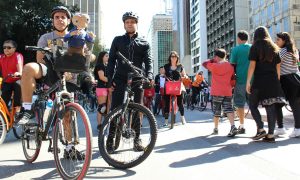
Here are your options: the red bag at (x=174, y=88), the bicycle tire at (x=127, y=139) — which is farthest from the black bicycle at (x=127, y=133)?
the red bag at (x=174, y=88)

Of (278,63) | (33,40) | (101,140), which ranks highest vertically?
(33,40)

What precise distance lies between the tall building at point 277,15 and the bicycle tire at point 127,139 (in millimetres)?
57783

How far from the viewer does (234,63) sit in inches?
306

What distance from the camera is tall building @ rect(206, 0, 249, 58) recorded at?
301 ft

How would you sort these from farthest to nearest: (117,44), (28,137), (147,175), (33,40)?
1. (33,40)
2. (117,44)
3. (28,137)
4. (147,175)

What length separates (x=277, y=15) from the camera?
65.0m

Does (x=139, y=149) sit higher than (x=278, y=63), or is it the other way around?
(x=278, y=63)

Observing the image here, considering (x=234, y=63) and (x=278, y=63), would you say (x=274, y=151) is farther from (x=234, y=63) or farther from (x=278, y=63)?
(x=234, y=63)

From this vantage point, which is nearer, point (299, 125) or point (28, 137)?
point (28, 137)

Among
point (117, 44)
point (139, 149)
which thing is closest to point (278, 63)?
point (117, 44)

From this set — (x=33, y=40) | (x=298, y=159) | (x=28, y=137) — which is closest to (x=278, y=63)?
(x=298, y=159)

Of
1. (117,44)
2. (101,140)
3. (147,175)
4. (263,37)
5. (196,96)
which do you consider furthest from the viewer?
(196,96)

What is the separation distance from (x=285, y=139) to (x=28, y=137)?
4.19 m

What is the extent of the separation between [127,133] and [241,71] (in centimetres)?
366
